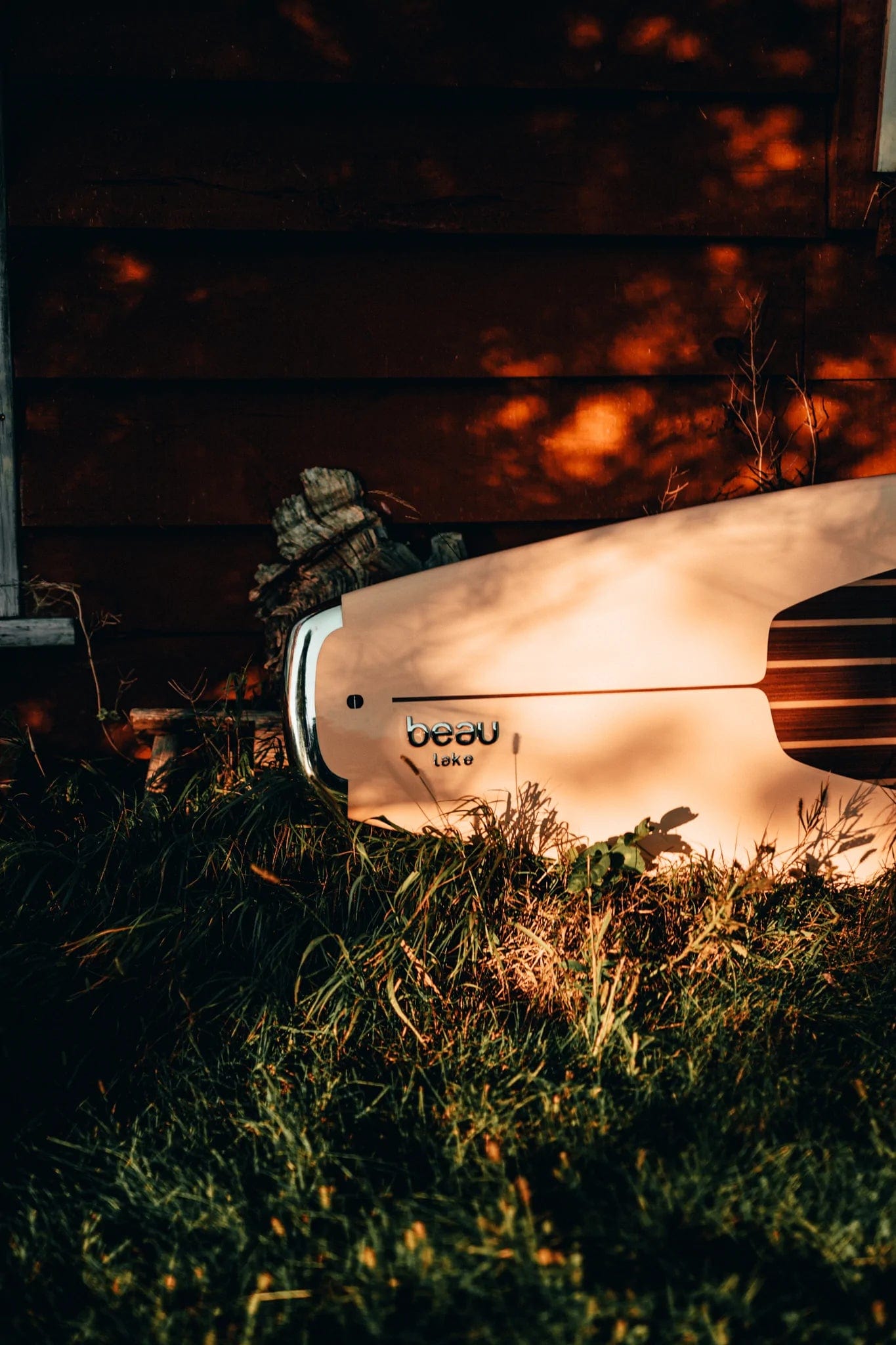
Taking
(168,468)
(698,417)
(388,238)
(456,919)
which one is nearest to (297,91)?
(388,238)

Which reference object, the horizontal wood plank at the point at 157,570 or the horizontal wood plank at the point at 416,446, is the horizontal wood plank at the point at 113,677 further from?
the horizontal wood plank at the point at 416,446

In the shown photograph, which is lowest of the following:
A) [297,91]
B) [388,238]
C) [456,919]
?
[456,919]

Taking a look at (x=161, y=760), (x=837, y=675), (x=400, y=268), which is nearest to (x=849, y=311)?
(x=837, y=675)

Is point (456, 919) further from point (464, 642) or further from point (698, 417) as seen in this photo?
point (698, 417)

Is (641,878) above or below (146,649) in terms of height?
below

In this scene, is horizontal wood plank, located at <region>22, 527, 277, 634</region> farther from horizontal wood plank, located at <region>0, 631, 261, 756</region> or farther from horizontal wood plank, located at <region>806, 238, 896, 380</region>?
horizontal wood plank, located at <region>806, 238, 896, 380</region>

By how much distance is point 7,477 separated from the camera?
239 cm

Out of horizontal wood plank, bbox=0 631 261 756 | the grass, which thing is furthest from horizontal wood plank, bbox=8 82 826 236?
the grass

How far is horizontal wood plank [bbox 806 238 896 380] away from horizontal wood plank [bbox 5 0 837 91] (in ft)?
1.45

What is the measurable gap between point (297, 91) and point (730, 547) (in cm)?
159

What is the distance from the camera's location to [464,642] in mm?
2031

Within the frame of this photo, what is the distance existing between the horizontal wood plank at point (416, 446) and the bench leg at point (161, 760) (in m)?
0.59

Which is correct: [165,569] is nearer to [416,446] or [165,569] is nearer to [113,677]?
[113,677]

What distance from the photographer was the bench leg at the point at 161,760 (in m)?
2.24
